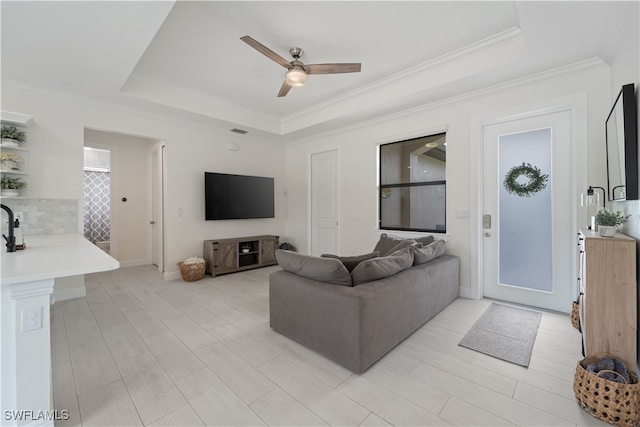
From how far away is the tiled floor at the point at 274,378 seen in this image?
61.7 inches

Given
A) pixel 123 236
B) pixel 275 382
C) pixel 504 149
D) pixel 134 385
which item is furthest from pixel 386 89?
pixel 123 236

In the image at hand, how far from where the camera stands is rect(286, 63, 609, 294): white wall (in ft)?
9.22

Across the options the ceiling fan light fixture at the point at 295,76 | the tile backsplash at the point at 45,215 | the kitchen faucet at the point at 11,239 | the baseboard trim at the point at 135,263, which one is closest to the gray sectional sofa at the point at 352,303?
the ceiling fan light fixture at the point at 295,76

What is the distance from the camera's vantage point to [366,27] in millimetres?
2604

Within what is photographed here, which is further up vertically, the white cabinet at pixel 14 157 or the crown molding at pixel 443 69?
the crown molding at pixel 443 69

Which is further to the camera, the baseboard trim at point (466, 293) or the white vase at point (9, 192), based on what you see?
the baseboard trim at point (466, 293)

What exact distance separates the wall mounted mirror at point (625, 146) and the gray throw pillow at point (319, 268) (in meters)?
1.96

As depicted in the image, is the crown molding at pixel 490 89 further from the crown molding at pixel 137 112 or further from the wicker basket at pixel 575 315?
the wicker basket at pixel 575 315

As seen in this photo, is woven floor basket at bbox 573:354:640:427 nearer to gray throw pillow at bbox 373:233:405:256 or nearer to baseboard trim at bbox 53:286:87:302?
gray throw pillow at bbox 373:233:405:256

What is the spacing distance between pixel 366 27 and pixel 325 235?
3.56 metres

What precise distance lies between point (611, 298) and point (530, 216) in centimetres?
171

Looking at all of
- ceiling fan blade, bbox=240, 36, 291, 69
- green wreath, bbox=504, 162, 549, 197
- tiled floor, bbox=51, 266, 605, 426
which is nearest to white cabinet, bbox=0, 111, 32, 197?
tiled floor, bbox=51, 266, 605, 426

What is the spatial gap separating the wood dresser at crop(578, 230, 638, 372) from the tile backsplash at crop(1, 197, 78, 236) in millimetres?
5258

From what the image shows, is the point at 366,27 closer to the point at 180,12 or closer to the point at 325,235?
the point at 180,12
